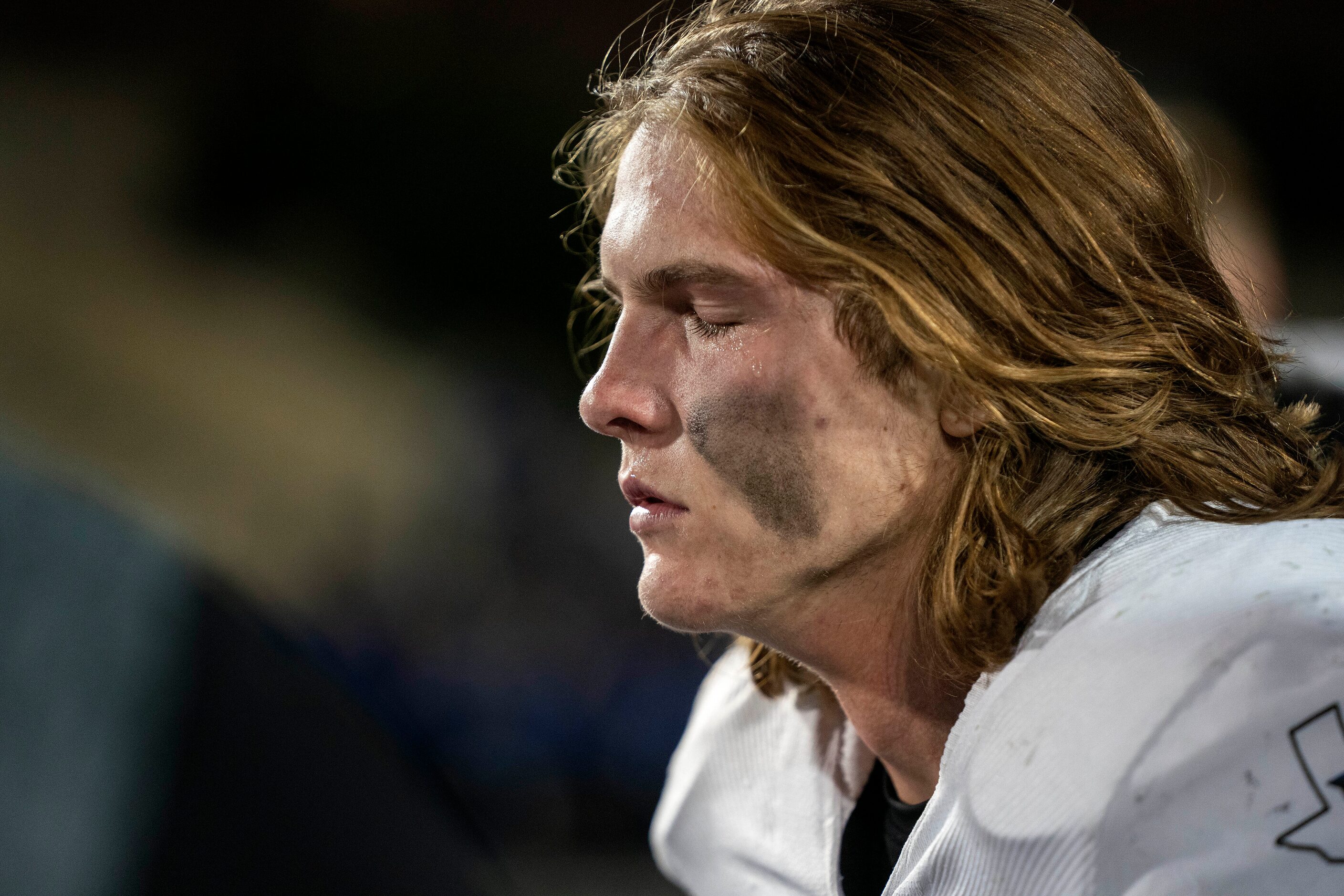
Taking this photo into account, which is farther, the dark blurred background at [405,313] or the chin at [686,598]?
the dark blurred background at [405,313]

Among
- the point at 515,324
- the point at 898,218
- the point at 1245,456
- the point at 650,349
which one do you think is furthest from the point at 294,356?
the point at 1245,456

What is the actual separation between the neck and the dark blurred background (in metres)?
0.92

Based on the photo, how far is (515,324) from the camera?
1717mm

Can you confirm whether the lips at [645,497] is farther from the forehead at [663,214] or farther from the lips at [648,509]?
the forehead at [663,214]

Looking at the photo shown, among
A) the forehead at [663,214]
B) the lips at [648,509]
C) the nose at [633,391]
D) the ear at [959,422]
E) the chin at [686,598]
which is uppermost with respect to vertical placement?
the forehead at [663,214]

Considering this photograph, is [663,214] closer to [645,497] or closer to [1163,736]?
[645,497]

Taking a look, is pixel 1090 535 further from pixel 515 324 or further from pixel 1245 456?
pixel 515 324

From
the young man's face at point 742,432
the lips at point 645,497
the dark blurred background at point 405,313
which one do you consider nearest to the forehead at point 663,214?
the young man's face at point 742,432

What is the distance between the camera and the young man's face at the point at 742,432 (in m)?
0.62

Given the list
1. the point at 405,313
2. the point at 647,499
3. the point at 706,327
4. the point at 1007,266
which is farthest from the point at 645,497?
the point at 405,313

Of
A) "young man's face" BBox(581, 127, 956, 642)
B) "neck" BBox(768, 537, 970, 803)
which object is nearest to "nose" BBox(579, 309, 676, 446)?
"young man's face" BBox(581, 127, 956, 642)

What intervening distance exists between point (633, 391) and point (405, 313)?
1113mm

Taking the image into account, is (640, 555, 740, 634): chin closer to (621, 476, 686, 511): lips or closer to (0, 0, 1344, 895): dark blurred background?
(621, 476, 686, 511): lips

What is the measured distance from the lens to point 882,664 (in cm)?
69
